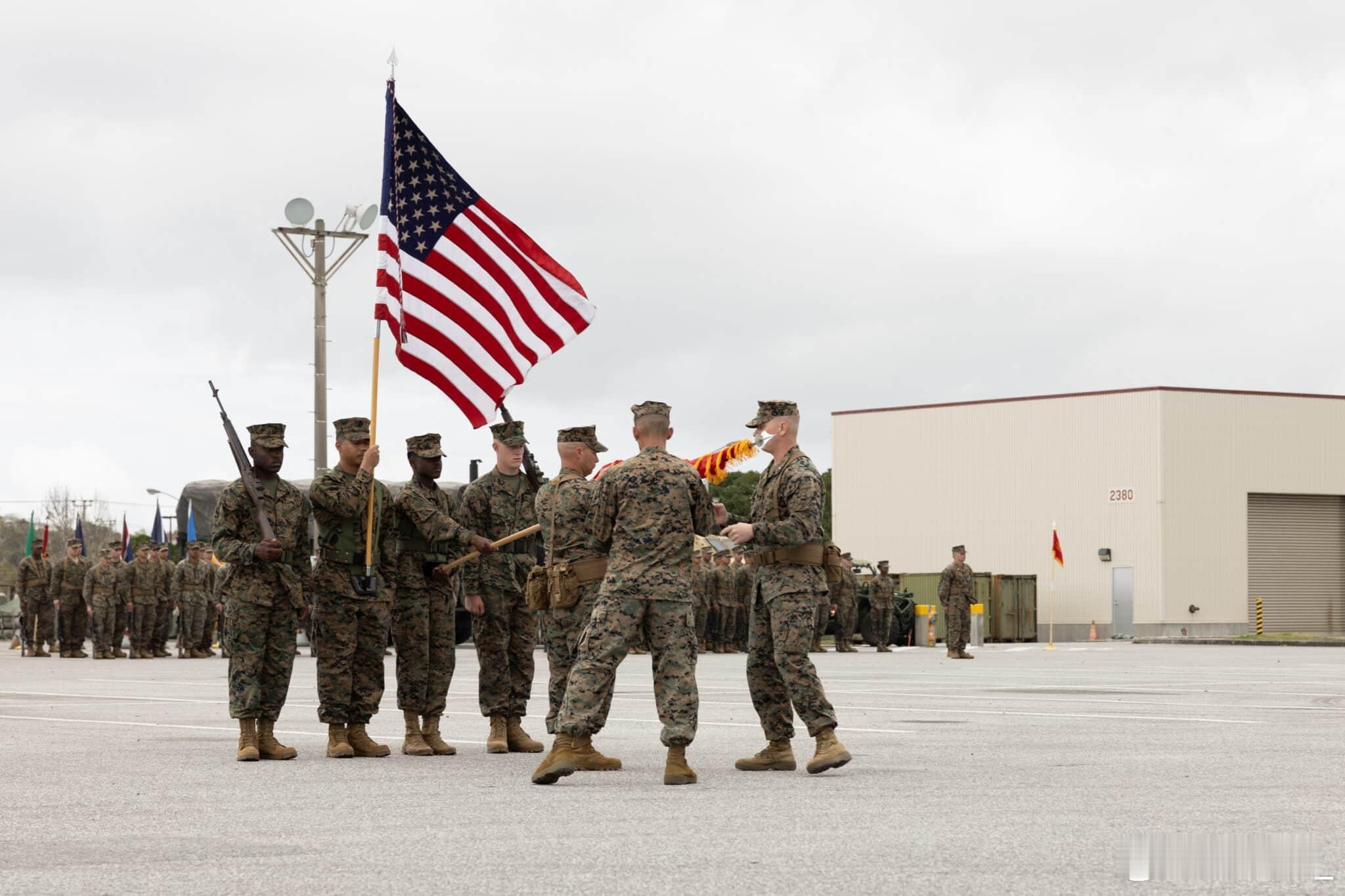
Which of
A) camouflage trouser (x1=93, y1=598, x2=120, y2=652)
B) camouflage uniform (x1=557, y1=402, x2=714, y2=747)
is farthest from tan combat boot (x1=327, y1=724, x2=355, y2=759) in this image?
camouflage trouser (x1=93, y1=598, x2=120, y2=652)

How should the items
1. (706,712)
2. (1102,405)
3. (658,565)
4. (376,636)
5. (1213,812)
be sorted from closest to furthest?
(1213,812)
(658,565)
(376,636)
(706,712)
(1102,405)

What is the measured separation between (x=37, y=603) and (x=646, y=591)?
1089 inches

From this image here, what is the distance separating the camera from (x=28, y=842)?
7.77 meters

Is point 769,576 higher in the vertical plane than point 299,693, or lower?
higher

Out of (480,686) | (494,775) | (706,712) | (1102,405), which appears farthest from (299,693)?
(1102,405)

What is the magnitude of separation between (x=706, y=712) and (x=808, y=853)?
8.55 m

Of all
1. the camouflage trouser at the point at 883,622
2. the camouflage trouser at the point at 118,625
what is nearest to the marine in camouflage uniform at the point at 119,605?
the camouflage trouser at the point at 118,625

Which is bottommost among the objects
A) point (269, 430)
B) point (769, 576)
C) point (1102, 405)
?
point (769, 576)

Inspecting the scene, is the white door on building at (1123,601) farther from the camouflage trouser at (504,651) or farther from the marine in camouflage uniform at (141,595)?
the camouflage trouser at (504,651)

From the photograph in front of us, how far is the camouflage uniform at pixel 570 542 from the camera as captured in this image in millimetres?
11219

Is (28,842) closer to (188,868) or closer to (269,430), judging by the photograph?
(188,868)

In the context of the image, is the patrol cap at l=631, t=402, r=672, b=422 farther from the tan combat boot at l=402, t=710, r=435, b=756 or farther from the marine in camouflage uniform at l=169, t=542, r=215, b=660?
the marine in camouflage uniform at l=169, t=542, r=215, b=660

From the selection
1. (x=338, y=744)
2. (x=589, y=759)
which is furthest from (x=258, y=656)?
(x=589, y=759)

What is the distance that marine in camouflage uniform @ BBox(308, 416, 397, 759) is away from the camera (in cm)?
1180
